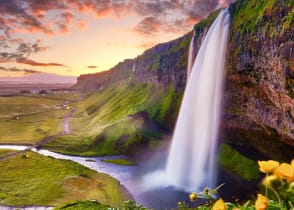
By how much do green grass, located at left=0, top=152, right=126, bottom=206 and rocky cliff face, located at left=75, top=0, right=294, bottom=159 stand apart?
53.3ft

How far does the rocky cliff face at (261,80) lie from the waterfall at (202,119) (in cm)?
139

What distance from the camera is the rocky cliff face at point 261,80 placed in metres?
26.3

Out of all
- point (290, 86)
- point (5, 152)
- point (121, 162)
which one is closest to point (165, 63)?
point (121, 162)

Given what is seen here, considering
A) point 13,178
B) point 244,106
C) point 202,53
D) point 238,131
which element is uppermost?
point 202,53

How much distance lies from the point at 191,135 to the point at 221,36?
14.7 meters

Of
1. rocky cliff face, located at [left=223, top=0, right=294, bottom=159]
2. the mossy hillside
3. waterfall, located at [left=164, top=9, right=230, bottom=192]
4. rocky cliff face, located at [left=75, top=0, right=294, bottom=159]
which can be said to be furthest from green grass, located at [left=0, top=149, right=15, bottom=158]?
the mossy hillside

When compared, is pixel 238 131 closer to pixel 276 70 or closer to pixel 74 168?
pixel 276 70

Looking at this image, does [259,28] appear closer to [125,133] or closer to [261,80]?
[261,80]

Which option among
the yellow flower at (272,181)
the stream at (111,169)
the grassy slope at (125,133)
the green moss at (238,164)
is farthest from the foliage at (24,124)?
the yellow flower at (272,181)

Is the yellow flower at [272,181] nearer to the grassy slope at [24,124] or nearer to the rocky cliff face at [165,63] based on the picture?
the rocky cliff face at [165,63]

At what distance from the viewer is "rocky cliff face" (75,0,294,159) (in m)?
26.3

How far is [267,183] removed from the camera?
1.46 metres

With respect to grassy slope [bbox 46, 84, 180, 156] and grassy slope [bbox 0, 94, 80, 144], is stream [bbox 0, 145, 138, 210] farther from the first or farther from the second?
grassy slope [bbox 0, 94, 80, 144]

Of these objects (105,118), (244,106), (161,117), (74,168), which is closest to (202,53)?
(244,106)
